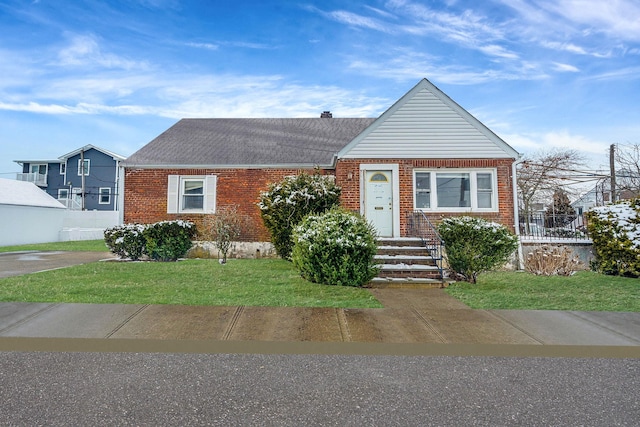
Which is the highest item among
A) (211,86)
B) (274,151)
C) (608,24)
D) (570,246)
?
(608,24)

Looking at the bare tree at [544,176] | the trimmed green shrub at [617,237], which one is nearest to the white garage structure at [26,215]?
the trimmed green shrub at [617,237]

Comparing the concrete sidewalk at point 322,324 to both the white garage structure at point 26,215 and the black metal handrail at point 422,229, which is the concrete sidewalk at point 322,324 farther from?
the white garage structure at point 26,215

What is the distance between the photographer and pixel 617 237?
10.3m

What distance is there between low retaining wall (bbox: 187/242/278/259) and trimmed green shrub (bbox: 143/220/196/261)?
737 millimetres

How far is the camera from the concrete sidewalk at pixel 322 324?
4809 mm

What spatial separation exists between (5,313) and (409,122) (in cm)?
1207

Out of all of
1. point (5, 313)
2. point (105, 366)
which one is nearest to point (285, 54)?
point (5, 313)

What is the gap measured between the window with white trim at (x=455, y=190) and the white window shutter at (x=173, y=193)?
9.51 meters

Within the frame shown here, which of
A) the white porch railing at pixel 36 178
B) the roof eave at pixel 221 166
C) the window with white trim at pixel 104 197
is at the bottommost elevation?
the roof eave at pixel 221 166

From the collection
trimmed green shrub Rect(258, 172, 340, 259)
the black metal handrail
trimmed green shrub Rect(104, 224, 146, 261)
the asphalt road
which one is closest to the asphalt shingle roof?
trimmed green shrub Rect(258, 172, 340, 259)

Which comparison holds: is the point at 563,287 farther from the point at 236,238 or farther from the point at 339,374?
the point at 236,238

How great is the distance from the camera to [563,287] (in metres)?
8.67

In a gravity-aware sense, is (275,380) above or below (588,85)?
below

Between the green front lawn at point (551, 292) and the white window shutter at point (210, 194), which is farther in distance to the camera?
the white window shutter at point (210, 194)
